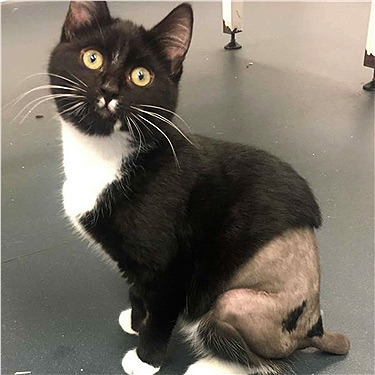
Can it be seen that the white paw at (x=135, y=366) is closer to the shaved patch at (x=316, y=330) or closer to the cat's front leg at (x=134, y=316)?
the cat's front leg at (x=134, y=316)

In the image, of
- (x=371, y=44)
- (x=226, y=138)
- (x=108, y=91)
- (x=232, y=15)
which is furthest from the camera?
(x=232, y=15)

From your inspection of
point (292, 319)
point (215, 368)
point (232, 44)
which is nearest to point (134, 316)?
point (215, 368)

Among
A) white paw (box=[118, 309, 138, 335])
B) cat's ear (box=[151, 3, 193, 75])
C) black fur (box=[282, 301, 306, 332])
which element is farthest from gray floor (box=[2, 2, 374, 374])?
cat's ear (box=[151, 3, 193, 75])

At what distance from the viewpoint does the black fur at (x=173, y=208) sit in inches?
34.2

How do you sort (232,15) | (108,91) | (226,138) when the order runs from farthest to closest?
(232,15) < (226,138) < (108,91)

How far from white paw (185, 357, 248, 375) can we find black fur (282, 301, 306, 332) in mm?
114

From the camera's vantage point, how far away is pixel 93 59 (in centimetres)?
82

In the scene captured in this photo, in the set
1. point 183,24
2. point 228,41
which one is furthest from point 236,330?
point 228,41

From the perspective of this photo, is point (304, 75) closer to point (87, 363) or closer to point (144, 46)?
point (144, 46)

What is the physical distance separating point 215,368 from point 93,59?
59 centimetres

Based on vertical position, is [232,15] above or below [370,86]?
above

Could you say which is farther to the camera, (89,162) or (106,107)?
(89,162)

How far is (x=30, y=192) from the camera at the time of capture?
1475 millimetres

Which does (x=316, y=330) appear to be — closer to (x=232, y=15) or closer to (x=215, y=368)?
(x=215, y=368)
